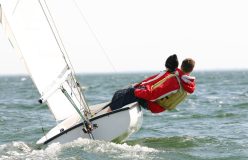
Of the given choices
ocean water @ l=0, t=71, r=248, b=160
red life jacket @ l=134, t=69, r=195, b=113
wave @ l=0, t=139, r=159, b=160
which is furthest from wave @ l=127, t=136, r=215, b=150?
red life jacket @ l=134, t=69, r=195, b=113

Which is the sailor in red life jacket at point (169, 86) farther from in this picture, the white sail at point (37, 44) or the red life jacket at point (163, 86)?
the white sail at point (37, 44)

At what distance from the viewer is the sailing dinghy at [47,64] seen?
7988 millimetres

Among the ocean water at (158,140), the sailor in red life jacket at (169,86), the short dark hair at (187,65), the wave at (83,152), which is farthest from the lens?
the sailor in red life jacket at (169,86)

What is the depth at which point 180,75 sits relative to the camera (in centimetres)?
802

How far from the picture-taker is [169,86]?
7996mm

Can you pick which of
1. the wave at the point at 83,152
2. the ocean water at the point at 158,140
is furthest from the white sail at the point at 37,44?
the ocean water at the point at 158,140

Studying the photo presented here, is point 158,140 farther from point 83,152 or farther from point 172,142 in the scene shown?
point 83,152

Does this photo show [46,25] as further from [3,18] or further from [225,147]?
[225,147]


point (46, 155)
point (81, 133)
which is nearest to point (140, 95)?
point (81, 133)

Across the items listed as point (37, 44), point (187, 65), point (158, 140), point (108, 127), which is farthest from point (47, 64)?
point (158, 140)

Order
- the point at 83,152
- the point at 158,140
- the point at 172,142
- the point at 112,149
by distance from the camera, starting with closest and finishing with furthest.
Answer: the point at 83,152
the point at 112,149
the point at 172,142
the point at 158,140

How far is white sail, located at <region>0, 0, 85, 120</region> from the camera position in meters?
8.01

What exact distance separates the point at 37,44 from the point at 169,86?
215cm

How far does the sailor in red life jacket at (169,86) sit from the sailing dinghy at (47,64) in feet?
0.91
